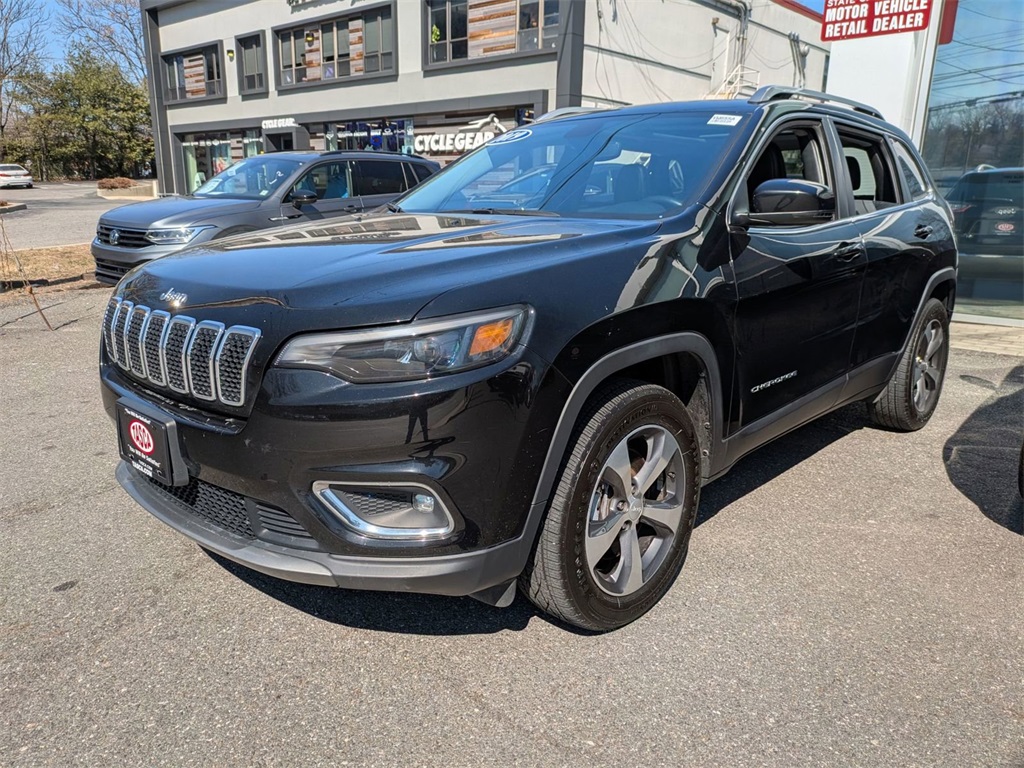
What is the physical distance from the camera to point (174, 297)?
248 centimetres

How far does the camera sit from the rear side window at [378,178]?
9688 mm

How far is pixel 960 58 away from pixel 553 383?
30.9 ft

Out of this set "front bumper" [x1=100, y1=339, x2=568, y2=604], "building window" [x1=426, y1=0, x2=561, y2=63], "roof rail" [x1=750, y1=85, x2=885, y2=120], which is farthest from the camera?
"building window" [x1=426, y1=0, x2=561, y2=63]

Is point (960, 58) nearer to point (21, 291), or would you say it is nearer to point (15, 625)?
point (15, 625)

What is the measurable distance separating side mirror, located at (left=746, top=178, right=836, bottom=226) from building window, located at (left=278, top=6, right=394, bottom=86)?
73.8 feet

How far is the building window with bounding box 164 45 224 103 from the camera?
1188 inches

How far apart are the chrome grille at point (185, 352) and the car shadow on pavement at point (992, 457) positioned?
3.48 m

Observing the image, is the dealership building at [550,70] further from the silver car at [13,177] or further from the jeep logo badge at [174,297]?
the silver car at [13,177]

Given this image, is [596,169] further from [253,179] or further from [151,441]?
[253,179]

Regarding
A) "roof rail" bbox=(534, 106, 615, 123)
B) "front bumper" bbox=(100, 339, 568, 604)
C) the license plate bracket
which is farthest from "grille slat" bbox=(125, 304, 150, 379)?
"roof rail" bbox=(534, 106, 615, 123)

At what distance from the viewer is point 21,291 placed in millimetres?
9953

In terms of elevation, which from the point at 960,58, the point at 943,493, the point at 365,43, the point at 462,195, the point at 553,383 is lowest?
the point at 943,493

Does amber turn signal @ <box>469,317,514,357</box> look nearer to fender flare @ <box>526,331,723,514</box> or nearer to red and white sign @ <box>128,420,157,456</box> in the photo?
fender flare @ <box>526,331,723,514</box>

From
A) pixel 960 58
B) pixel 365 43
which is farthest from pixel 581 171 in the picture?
pixel 365 43
